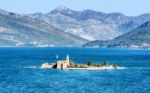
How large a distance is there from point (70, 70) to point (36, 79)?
116 feet

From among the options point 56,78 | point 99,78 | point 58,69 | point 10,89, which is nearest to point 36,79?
point 56,78

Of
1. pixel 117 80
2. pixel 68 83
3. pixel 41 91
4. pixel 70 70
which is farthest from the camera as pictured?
pixel 70 70

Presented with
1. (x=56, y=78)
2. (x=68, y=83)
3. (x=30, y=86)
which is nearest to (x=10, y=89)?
(x=30, y=86)

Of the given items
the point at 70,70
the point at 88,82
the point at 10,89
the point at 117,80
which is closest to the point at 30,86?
the point at 10,89

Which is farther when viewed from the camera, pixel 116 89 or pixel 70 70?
pixel 70 70

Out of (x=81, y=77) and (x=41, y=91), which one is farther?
(x=81, y=77)

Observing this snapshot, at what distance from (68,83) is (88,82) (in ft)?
18.1

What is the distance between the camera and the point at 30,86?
419ft

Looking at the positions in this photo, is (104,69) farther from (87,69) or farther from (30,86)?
(30,86)

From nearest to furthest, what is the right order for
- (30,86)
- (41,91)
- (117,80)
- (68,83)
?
(41,91) < (30,86) < (68,83) < (117,80)

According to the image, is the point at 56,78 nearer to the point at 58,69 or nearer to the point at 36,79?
the point at 36,79

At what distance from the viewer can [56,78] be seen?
151875 millimetres

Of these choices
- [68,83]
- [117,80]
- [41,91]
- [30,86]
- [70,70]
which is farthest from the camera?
[70,70]

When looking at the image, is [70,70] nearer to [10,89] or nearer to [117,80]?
[117,80]
